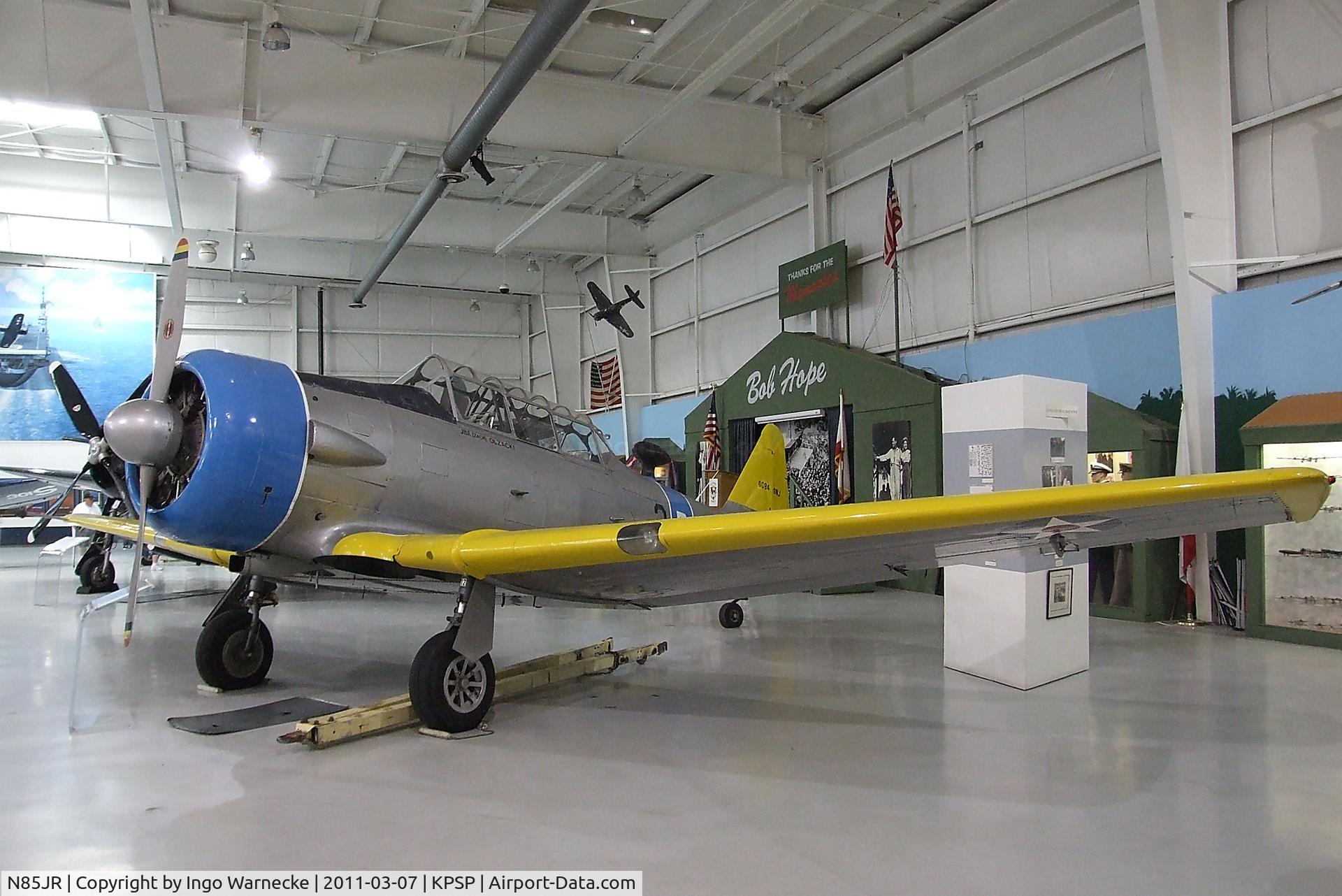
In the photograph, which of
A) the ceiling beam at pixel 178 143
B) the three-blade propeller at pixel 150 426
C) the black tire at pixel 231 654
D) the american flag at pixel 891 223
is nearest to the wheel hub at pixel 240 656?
the black tire at pixel 231 654

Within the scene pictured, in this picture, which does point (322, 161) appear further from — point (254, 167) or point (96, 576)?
point (96, 576)

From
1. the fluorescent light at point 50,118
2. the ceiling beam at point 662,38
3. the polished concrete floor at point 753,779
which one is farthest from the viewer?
the fluorescent light at point 50,118

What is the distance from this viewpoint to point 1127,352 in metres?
9.00

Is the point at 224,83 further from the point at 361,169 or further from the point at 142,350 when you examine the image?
the point at 142,350

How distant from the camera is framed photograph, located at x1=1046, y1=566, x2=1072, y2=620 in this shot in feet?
18.3

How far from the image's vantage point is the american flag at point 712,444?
44.6 ft

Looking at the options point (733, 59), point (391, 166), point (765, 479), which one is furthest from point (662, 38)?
point (391, 166)

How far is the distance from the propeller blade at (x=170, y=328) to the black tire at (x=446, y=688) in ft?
6.59

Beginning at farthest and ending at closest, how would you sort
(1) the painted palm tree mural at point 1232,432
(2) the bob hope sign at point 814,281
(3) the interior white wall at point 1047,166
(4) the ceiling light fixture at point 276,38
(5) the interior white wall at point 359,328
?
1. (5) the interior white wall at point 359,328
2. (2) the bob hope sign at point 814,281
3. (4) the ceiling light fixture at point 276,38
4. (1) the painted palm tree mural at point 1232,432
5. (3) the interior white wall at point 1047,166

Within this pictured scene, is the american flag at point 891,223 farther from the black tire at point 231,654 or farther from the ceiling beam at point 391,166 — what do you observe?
the black tire at point 231,654

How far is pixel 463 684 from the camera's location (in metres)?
4.41

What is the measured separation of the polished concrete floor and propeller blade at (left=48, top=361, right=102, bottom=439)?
1806mm

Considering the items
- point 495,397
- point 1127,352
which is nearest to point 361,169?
point 495,397

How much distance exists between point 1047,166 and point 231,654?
33.0ft
